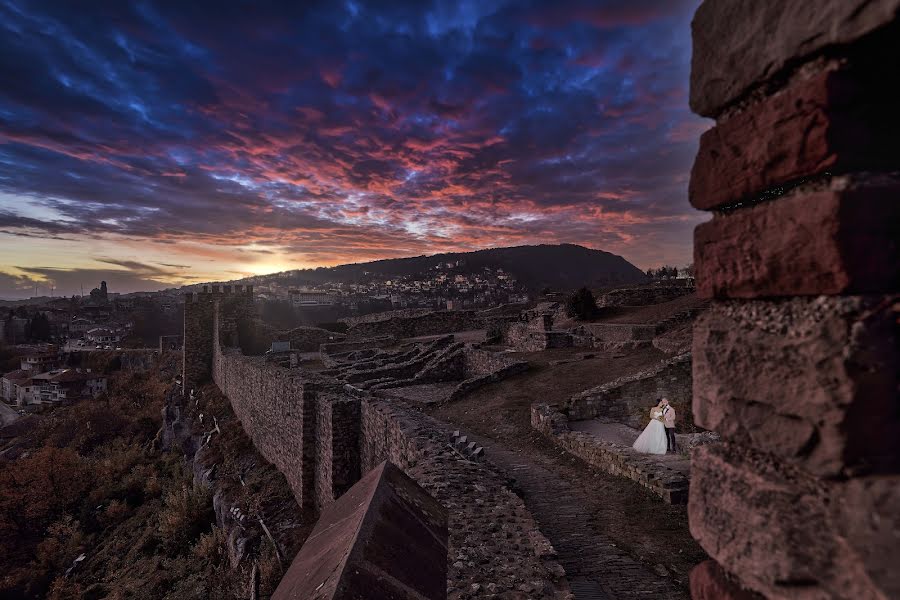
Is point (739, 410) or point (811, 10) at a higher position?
point (811, 10)

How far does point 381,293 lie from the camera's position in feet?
296

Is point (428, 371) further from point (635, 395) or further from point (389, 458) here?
point (389, 458)

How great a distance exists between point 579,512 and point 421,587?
17.8ft

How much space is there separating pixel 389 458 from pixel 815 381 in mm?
7521

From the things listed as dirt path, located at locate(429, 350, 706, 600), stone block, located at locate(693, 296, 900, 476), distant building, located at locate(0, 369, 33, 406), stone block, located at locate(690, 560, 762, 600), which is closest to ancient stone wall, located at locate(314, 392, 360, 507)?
dirt path, located at locate(429, 350, 706, 600)

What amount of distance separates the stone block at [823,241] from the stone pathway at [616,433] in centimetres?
808

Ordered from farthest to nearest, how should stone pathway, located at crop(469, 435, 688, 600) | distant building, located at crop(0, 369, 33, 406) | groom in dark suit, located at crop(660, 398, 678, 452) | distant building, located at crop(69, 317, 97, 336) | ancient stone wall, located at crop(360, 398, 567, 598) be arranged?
distant building, located at crop(69, 317, 97, 336)
distant building, located at crop(0, 369, 33, 406)
groom in dark suit, located at crop(660, 398, 678, 452)
stone pathway, located at crop(469, 435, 688, 600)
ancient stone wall, located at crop(360, 398, 567, 598)

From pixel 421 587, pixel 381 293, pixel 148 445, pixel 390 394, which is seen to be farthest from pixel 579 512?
pixel 381 293

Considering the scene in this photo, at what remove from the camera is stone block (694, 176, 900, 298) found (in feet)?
3.77

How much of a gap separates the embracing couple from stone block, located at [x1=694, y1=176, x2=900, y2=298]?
8517mm

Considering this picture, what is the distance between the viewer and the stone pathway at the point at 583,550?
4688mm

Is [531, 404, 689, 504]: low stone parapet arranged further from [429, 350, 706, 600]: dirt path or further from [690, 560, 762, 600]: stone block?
[690, 560, 762, 600]: stone block

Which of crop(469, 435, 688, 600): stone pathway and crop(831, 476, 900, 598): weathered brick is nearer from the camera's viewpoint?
crop(831, 476, 900, 598): weathered brick

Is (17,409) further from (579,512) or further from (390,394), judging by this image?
(579,512)
